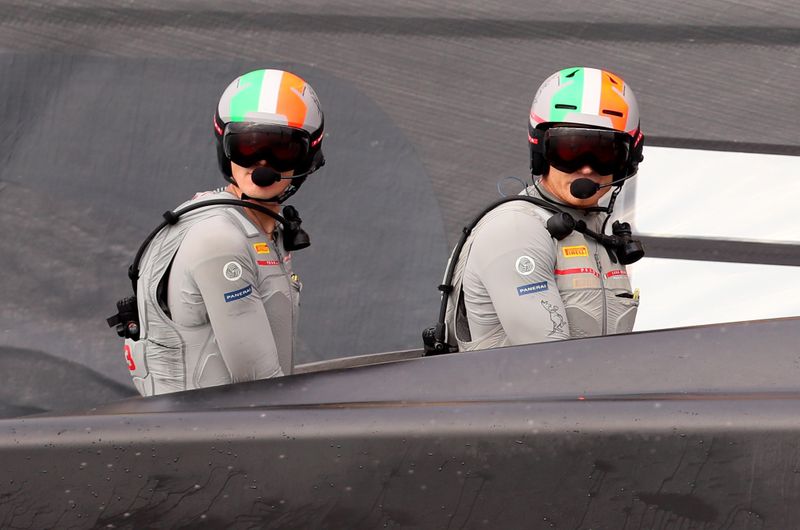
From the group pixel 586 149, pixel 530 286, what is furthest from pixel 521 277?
pixel 586 149

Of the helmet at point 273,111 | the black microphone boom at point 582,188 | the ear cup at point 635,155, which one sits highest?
the helmet at point 273,111

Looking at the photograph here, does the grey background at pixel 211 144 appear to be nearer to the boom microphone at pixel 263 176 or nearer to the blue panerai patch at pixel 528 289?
the boom microphone at pixel 263 176

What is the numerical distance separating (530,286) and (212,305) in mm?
415

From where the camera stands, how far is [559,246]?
1.74 m

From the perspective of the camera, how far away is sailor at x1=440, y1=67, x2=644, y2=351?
5.42ft

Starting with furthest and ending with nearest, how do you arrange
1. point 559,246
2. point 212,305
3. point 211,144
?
point 211,144 < point 559,246 < point 212,305

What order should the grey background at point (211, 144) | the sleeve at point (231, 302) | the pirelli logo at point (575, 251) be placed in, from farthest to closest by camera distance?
the grey background at point (211, 144) < the pirelli logo at point (575, 251) < the sleeve at point (231, 302)

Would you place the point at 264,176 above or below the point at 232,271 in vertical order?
above

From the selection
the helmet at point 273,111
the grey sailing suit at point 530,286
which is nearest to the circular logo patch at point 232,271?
the helmet at point 273,111

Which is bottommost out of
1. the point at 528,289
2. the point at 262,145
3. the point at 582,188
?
the point at 528,289

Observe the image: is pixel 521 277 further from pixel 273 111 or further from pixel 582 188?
pixel 273 111

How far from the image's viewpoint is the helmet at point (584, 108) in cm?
177

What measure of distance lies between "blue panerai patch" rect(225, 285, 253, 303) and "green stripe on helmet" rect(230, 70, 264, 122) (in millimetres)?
276

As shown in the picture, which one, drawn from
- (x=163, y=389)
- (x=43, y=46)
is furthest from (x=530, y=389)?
(x=43, y=46)
